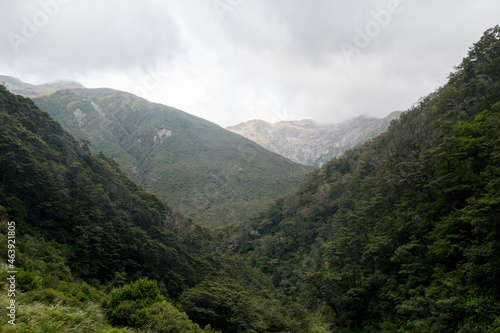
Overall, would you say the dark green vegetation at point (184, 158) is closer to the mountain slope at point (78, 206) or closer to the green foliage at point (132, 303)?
the mountain slope at point (78, 206)

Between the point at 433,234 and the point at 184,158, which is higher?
the point at 184,158

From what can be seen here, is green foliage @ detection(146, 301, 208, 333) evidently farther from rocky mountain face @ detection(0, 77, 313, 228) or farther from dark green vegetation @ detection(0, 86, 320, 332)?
rocky mountain face @ detection(0, 77, 313, 228)

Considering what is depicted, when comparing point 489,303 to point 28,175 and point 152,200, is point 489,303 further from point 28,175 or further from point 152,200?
point 152,200

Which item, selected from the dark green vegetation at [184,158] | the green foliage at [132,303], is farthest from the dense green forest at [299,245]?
the dark green vegetation at [184,158]

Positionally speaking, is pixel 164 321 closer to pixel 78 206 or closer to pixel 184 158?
pixel 78 206

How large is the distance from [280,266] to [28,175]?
1566 inches

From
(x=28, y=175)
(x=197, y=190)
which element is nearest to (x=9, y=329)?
(x=28, y=175)

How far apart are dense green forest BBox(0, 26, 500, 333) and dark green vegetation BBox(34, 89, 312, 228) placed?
48.8 m

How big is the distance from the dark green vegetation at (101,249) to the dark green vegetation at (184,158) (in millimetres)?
47892

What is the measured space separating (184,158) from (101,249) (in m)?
109

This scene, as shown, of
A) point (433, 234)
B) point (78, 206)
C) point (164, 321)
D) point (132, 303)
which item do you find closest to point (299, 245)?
point (433, 234)

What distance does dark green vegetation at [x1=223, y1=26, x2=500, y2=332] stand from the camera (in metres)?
13.8

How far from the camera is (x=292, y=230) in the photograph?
2088 inches

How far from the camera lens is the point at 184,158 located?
444ft
